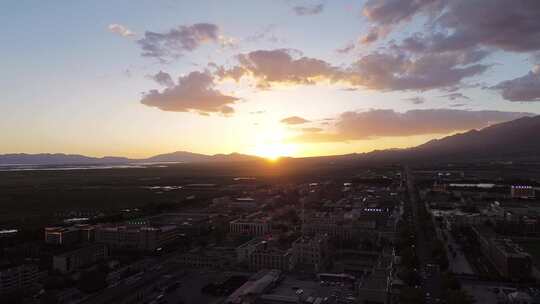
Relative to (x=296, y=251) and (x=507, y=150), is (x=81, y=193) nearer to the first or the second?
(x=296, y=251)

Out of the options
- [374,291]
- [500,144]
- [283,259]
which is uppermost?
[500,144]

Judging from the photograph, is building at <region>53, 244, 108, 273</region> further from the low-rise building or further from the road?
the low-rise building

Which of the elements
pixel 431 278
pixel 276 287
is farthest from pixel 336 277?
pixel 431 278

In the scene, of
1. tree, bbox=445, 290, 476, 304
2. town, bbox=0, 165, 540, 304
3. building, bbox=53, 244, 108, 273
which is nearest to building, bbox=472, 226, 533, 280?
town, bbox=0, 165, 540, 304

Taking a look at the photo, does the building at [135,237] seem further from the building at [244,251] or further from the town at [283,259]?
the building at [244,251]

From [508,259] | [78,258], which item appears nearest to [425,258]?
[508,259]

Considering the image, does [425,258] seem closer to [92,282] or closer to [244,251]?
[244,251]

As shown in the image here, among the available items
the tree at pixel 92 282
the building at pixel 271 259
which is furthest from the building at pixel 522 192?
the tree at pixel 92 282
